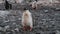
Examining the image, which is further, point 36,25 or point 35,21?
point 35,21

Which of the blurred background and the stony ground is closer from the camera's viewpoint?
the stony ground

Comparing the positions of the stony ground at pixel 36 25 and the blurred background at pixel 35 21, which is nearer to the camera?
the stony ground at pixel 36 25

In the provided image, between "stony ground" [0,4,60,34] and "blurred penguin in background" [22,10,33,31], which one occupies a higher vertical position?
"blurred penguin in background" [22,10,33,31]

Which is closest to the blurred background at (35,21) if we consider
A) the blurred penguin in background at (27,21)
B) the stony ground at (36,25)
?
the stony ground at (36,25)

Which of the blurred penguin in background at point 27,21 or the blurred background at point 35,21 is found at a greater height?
the blurred penguin in background at point 27,21

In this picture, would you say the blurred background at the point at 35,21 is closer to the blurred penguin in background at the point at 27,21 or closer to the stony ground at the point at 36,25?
the stony ground at the point at 36,25

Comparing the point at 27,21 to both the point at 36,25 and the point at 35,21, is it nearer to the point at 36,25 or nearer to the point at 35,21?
the point at 36,25

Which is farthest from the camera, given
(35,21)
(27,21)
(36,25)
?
(35,21)

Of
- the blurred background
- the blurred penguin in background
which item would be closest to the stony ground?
the blurred background

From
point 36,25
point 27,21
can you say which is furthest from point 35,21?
point 27,21

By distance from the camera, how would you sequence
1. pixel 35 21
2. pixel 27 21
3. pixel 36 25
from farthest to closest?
pixel 35 21
pixel 36 25
pixel 27 21

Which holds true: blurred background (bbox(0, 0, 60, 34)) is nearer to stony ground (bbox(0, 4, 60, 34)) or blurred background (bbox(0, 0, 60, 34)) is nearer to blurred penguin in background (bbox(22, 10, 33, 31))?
stony ground (bbox(0, 4, 60, 34))

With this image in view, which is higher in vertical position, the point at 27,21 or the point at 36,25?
the point at 27,21

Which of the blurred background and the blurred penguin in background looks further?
the blurred background
